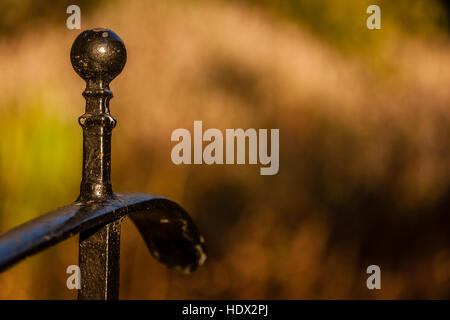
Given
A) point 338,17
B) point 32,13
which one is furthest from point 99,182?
point 338,17

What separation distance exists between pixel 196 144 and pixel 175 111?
140 mm

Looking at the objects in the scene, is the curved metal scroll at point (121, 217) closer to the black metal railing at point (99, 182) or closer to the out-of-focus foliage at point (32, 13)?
the black metal railing at point (99, 182)

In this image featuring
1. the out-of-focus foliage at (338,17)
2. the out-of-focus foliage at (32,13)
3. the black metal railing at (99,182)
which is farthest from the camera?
the out-of-focus foliage at (338,17)

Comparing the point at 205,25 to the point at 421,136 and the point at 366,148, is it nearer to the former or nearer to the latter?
the point at 366,148

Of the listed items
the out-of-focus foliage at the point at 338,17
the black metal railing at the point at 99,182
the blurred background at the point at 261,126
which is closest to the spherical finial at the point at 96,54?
the black metal railing at the point at 99,182

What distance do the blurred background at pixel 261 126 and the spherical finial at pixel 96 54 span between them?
94 centimetres

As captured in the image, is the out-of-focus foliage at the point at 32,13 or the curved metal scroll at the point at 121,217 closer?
the curved metal scroll at the point at 121,217

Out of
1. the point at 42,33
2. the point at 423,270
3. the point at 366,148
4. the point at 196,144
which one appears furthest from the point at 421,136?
the point at 42,33

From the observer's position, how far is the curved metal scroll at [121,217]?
39 centimetres

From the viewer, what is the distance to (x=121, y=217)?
0.53 m

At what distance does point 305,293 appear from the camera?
1.55 meters
